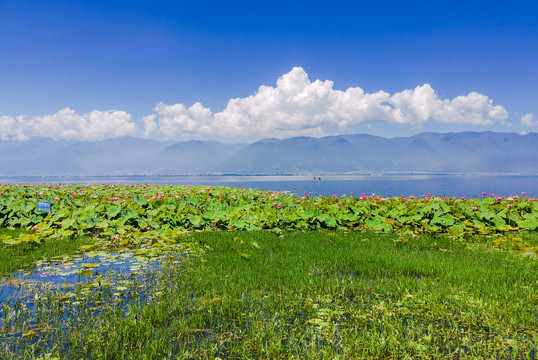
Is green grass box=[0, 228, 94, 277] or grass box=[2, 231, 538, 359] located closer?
grass box=[2, 231, 538, 359]

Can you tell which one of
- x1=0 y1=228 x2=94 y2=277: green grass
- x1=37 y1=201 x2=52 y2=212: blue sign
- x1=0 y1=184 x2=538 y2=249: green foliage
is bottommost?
x1=0 y1=228 x2=94 y2=277: green grass

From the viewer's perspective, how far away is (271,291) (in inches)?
192

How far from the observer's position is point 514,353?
10.5 ft

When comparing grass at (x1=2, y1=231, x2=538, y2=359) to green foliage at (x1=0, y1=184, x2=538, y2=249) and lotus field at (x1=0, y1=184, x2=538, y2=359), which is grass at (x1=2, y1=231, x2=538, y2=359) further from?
green foliage at (x1=0, y1=184, x2=538, y2=249)

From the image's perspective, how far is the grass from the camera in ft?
10.9

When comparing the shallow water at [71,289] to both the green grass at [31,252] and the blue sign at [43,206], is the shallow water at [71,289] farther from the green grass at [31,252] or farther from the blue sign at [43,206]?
the blue sign at [43,206]

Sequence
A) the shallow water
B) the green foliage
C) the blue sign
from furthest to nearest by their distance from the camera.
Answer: the blue sign → the green foliage → the shallow water

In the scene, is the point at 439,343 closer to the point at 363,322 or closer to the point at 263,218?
the point at 363,322

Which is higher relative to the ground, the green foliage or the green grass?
the green foliage

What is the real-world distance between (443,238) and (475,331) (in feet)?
19.1

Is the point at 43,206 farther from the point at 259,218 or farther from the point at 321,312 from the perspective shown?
the point at 321,312

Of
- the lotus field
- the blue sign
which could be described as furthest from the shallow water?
the blue sign

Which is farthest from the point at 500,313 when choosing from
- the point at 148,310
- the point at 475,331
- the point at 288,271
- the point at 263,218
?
the point at 263,218

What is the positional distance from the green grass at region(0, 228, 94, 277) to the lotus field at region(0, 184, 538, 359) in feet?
0.16
